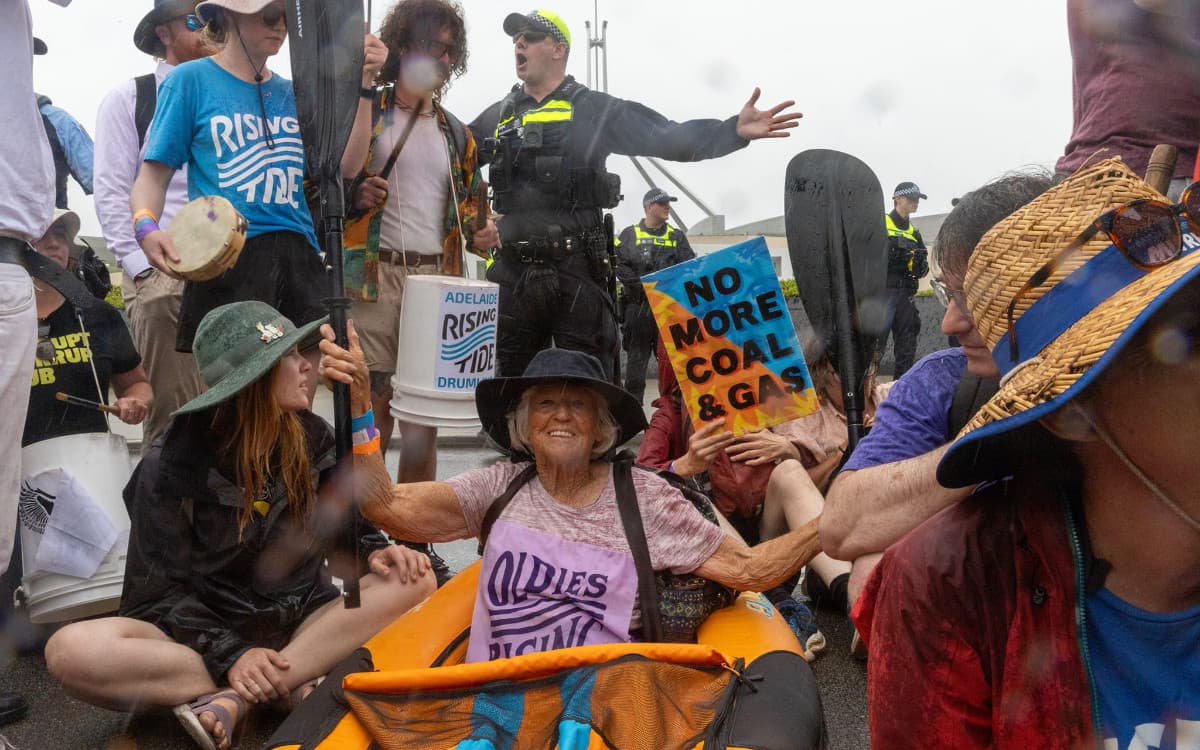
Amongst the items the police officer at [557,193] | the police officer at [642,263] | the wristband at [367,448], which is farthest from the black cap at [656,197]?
the wristband at [367,448]

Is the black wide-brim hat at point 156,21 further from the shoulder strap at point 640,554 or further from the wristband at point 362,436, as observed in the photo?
the shoulder strap at point 640,554

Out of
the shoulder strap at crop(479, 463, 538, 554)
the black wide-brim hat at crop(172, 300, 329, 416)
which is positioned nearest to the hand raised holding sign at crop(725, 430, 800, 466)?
the shoulder strap at crop(479, 463, 538, 554)

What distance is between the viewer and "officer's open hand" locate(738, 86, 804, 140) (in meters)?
3.73

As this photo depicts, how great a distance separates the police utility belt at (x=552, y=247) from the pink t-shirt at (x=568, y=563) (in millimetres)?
1564

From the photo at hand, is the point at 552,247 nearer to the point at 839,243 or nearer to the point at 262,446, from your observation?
the point at 839,243

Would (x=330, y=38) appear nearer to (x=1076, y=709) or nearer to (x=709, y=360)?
(x=709, y=360)

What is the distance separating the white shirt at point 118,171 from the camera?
11.7ft

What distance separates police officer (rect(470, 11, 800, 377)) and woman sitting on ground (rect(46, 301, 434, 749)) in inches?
52.6

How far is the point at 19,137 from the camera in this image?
243 cm

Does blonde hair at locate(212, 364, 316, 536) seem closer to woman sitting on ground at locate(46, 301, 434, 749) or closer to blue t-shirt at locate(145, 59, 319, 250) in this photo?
woman sitting on ground at locate(46, 301, 434, 749)

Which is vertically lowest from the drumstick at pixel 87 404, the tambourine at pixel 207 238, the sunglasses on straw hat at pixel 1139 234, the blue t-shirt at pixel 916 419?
the drumstick at pixel 87 404

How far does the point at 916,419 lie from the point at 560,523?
1011 millimetres

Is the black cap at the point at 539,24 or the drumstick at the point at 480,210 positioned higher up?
the black cap at the point at 539,24

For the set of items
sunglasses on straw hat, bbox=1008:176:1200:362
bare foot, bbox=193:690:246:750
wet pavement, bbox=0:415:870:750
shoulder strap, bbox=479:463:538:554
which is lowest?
wet pavement, bbox=0:415:870:750
